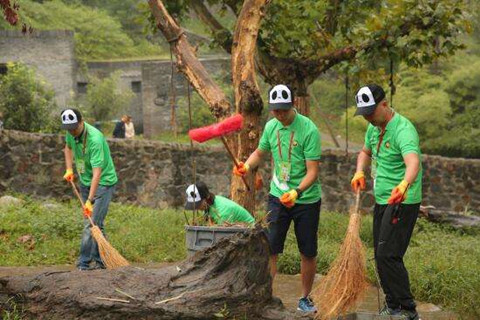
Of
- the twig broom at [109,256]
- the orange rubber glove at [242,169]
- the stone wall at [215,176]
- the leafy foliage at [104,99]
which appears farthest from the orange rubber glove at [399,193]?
the leafy foliage at [104,99]

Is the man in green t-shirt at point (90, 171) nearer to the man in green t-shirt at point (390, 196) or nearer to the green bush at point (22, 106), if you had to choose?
the man in green t-shirt at point (390, 196)

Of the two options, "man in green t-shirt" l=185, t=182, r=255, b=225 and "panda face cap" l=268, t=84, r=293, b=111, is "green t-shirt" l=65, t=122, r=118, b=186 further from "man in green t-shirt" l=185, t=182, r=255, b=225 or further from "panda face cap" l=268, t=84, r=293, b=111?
"panda face cap" l=268, t=84, r=293, b=111

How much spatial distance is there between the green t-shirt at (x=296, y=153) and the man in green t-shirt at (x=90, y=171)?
2485mm

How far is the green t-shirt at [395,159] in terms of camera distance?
668cm

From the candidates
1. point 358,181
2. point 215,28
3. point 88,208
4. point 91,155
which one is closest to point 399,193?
point 358,181

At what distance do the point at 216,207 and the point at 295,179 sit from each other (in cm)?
126

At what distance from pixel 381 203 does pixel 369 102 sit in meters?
0.74

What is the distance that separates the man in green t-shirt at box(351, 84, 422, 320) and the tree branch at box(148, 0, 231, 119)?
347 centimetres

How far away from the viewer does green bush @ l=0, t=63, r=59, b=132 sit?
19.7 meters

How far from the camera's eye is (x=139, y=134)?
30.4 metres

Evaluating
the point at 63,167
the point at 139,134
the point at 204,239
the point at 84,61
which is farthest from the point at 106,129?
the point at 204,239

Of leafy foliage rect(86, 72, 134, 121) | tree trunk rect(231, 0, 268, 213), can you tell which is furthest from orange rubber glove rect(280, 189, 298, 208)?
leafy foliage rect(86, 72, 134, 121)

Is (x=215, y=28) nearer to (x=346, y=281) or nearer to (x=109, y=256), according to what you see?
(x=109, y=256)

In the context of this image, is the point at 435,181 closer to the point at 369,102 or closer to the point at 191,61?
the point at 191,61
